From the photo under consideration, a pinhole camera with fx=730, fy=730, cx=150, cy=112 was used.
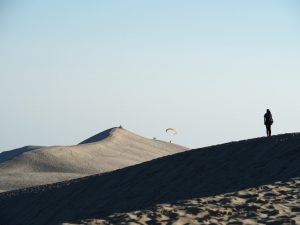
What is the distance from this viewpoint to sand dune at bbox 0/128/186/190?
210ft

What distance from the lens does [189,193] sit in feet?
84.9

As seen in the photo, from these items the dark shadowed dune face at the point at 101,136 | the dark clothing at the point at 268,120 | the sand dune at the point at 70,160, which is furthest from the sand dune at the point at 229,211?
the dark shadowed dune face at the point at 101,136

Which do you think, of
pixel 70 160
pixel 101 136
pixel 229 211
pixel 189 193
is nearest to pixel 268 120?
pixel 189 193

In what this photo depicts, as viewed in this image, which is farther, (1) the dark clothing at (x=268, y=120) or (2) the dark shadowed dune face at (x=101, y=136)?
(2) the dark shadowed dune face at (x=101, y=136)

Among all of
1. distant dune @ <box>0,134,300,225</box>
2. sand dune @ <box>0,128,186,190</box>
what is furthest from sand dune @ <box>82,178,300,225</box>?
sand dune @ <box>0,128,186,190</box>

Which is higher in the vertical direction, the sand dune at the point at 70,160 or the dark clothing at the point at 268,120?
the dark clothing at the point at 268,120

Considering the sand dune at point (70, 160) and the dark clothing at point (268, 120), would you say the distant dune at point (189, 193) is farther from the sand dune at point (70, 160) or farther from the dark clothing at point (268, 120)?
the sand dune at point (70, 160)

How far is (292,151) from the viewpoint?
27062mm

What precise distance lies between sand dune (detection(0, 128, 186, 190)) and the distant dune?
2268cm

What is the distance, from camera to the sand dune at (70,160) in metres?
63.9

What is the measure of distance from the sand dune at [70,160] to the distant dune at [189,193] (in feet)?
74.4

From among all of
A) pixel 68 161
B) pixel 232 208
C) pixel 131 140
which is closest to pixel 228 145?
pixel 232 208

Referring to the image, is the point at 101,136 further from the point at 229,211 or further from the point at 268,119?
the point at 229,211

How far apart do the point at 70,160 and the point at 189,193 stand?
50.0 meters
